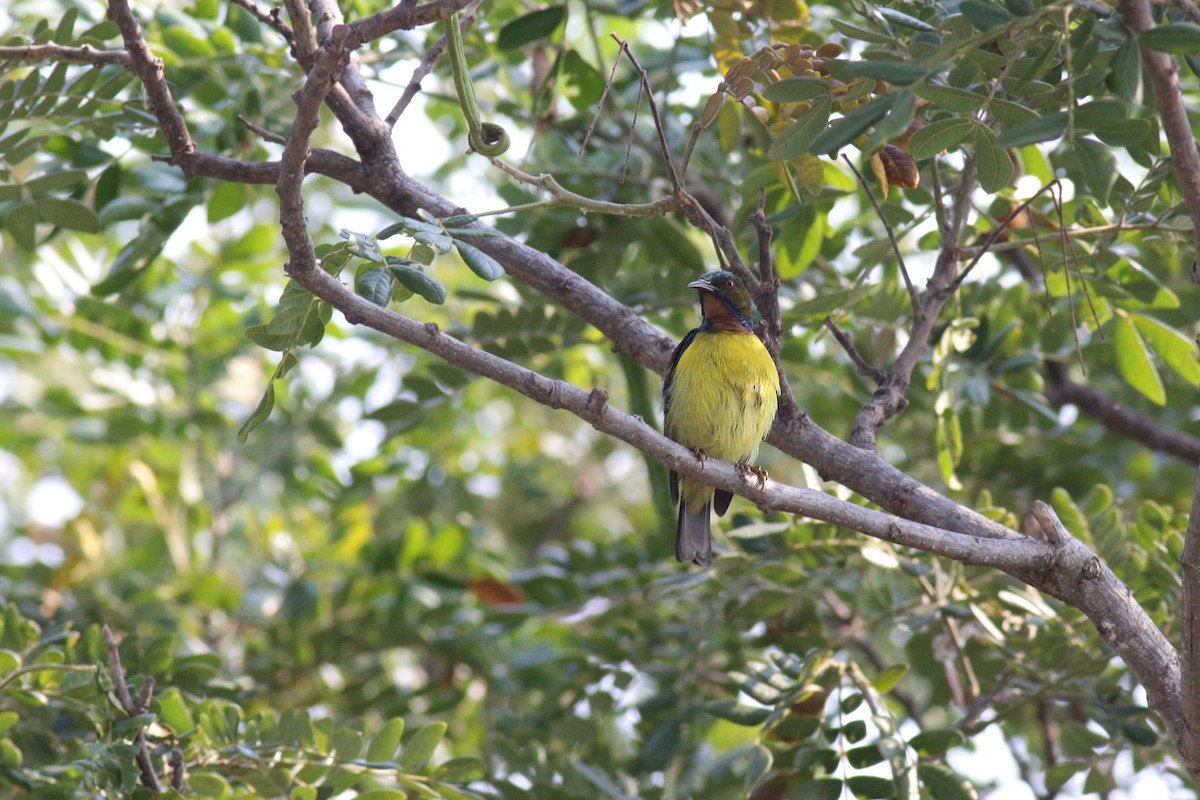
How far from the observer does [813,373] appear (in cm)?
534

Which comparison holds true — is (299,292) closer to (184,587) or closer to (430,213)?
(430,213)

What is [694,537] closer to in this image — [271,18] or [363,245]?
[363,245]

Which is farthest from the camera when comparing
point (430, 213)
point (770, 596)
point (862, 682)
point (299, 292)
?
point (770, 596)

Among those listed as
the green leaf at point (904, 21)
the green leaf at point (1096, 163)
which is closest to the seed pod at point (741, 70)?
the green leaf at point (904, 21)

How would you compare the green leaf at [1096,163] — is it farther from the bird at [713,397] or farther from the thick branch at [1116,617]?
the bird at [713,397]

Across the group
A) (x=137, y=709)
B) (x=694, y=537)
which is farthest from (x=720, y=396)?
(x=137, y=709)

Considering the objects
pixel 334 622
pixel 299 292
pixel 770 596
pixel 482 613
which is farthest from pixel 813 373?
pixel 299 292

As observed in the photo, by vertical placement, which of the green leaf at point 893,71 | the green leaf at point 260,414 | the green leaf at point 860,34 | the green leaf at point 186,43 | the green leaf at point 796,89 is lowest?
the green leaf at point 260,414

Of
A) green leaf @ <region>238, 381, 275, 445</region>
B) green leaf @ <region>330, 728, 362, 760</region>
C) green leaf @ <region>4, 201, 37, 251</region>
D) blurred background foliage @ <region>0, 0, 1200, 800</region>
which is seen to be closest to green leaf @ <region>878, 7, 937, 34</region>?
blurred background foliage @ <region>0, 0, 1200, 800</region>

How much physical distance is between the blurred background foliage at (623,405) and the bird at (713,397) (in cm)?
16

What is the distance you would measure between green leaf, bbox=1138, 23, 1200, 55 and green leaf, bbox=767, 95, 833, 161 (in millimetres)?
768

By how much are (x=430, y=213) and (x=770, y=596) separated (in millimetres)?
1945

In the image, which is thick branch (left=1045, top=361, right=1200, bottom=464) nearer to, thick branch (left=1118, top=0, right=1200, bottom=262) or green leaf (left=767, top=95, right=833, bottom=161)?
green leaf (left=767, top=95, right=833, bottom=161)

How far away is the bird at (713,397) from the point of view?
14.0ft
